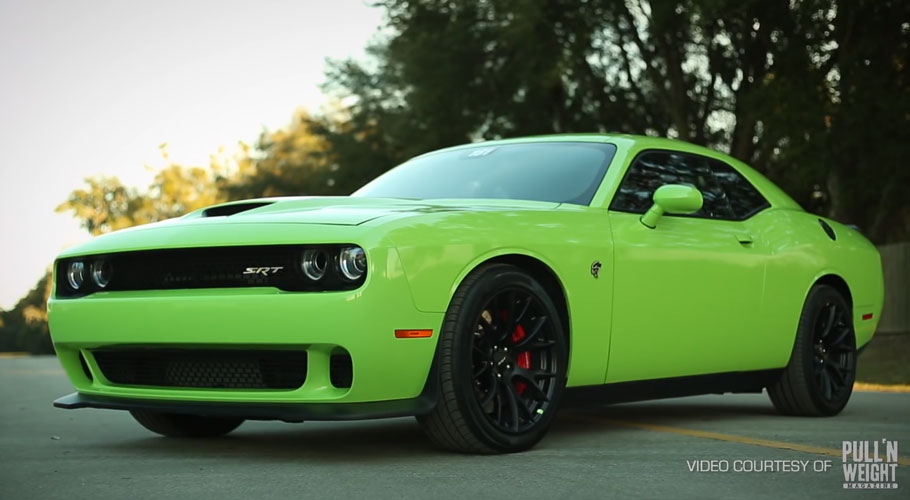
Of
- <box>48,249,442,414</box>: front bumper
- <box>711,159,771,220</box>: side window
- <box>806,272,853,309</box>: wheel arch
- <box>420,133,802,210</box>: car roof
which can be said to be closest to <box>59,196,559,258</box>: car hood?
<box>48,249,442,414</box>: front bumper

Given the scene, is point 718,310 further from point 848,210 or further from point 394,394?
point 848,210

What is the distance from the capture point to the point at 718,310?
6492 mm

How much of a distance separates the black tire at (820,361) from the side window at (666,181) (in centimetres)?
86

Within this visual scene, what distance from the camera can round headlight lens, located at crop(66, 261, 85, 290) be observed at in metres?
5.62

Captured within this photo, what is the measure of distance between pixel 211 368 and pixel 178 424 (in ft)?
3.95

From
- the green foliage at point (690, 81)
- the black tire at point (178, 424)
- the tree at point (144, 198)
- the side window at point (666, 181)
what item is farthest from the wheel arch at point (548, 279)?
the tree at point (144, 198)

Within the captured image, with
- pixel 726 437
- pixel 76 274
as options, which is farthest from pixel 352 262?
pixel 726 437

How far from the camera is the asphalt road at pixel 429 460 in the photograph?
429cm

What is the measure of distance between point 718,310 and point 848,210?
1410 cm

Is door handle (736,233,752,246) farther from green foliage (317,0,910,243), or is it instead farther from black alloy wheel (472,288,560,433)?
green foliage (317,0,910,243)

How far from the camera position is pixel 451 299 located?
16.5ft

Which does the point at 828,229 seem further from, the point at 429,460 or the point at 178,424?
the point at 178,424

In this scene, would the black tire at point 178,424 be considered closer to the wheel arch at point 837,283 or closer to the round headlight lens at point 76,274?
the round headlight lens at point 76,274

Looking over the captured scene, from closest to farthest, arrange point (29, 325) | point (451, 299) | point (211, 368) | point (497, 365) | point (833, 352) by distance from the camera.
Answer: point (451, 299), point (211, 368), point (497, 365), point (833, 352), point (29, 325)
